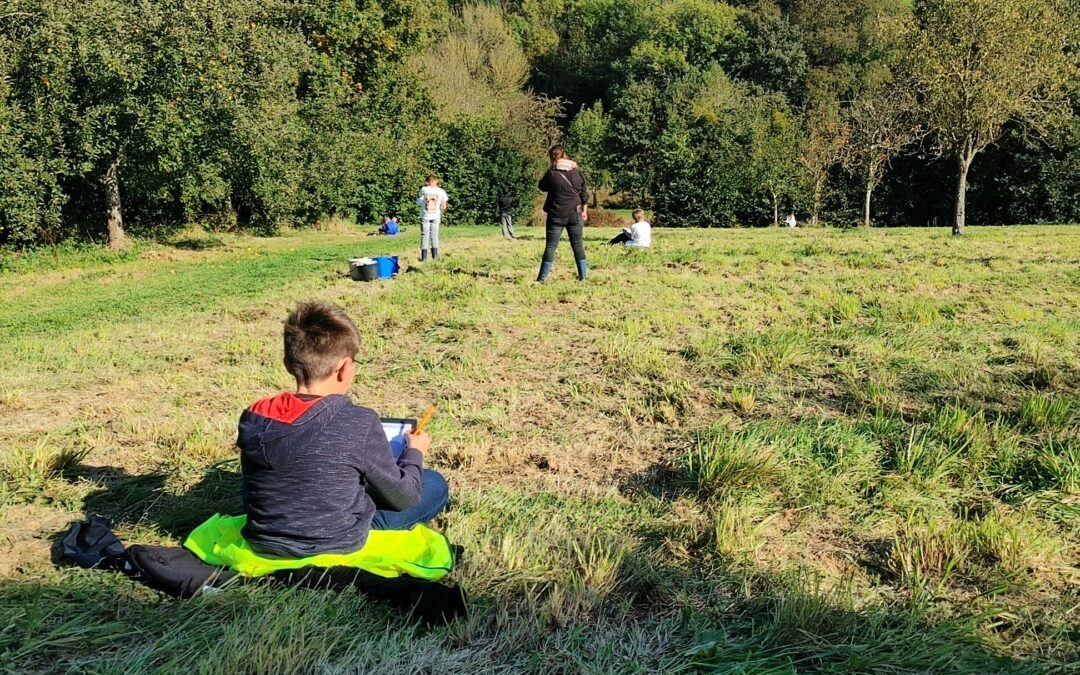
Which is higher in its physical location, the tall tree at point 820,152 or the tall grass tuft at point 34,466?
the tall tree at point 820,152

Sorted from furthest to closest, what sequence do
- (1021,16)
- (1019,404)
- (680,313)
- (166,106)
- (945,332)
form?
(1021,16) → (166,106) → (680,313) → (945,332) → (1019,404)

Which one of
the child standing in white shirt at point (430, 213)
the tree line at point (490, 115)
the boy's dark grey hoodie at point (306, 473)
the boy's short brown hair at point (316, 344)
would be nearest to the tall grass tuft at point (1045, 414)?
the boy's dark grey hoodie at point (306, 473)

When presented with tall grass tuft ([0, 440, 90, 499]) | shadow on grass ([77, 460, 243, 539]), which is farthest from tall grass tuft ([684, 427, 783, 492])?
tall grass tuft ([0, 440, 90, 499])

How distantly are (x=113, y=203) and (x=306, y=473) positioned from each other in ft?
58.4

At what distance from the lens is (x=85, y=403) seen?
573 centimetres

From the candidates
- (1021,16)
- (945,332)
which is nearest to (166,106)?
(945,332)

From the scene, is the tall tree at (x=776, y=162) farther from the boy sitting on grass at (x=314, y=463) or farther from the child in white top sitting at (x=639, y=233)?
the boy sitting on grass at (x=314, y=463)

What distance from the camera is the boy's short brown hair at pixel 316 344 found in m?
3.01

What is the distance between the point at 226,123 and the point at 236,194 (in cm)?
806

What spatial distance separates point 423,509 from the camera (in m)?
3.44

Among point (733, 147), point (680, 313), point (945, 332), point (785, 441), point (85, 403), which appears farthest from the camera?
point (733, 147)

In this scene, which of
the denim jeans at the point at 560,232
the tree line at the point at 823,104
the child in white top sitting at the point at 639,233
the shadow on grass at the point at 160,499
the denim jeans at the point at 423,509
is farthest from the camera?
the tree line at the point at 823,104

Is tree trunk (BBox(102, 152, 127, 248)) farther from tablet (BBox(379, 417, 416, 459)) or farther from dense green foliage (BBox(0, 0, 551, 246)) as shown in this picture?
tablet (BBox(379, 417, 416, 459))

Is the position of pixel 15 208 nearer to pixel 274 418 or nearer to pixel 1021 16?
pixel 274 418
